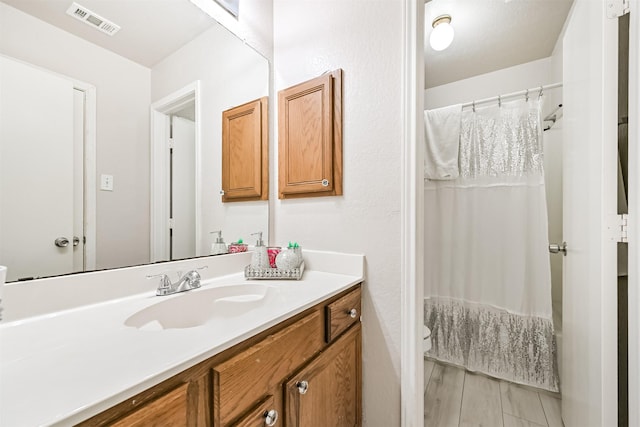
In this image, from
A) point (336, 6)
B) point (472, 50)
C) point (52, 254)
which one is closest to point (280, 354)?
point (52, 254)

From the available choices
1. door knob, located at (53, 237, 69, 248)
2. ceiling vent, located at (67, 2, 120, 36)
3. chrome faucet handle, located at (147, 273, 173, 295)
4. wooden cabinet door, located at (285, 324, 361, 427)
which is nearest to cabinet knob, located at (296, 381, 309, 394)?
wooden cabinet door, located at (285, 324, 361, 427)

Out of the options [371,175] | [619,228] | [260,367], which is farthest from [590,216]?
[260,367]

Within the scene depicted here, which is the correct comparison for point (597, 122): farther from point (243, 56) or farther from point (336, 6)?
point (243, 56)

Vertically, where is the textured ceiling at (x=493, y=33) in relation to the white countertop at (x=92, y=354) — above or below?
above

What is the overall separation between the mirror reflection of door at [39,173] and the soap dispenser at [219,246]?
450 millimetres

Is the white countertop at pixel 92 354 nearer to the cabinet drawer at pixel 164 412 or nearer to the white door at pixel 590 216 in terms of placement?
the cabinet drawer at pixel 164 412

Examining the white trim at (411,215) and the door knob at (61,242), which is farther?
the white trim at (411,215)

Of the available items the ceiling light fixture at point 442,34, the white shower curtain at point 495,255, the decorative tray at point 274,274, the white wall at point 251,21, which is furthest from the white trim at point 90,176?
the white shower curtain at point 495,255

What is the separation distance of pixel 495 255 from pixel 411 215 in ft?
3.79

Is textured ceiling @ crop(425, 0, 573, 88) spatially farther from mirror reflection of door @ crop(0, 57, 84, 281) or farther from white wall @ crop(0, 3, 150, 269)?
mirror reflection of door @ crop(0, 57, 84, 281)

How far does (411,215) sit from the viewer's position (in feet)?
3.33

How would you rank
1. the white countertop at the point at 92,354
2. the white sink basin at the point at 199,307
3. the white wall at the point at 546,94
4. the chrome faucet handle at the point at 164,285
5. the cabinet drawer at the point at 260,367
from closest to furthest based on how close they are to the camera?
the white countertop at the point at 92,354
the cabinet drawer at the point at 260,367
the white sink basin at the point at 199,307
the chrome faucet handle at the point at 164,285
the white wall at the point at 546,94

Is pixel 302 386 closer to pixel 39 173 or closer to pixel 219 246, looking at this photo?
pixel 219 246

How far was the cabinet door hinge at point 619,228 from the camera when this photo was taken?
0.83m
